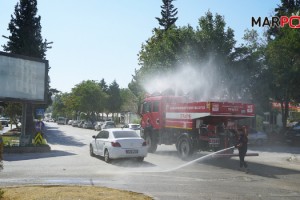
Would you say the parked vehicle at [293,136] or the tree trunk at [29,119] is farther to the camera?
the tree trunk at [29,119]

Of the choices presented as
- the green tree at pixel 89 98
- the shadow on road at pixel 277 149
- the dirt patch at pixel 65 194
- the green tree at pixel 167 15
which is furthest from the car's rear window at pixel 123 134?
the green tree at pixel 89 98

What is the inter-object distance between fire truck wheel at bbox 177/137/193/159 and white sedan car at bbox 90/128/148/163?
2.10m

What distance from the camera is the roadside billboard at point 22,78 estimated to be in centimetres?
2117

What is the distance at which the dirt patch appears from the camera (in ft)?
26.3

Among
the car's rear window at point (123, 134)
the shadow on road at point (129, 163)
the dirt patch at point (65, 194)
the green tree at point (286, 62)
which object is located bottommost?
the shadow on road at point (129, 163)

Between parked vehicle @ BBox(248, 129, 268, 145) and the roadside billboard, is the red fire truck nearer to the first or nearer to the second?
the roadside billboard

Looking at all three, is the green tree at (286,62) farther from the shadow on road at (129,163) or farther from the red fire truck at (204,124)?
the shadow on road at (129,163)

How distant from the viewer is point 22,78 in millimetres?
22078

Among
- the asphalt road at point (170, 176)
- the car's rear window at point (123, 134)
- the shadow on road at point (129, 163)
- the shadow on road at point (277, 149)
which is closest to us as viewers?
the asphalt road at point (170, 176)

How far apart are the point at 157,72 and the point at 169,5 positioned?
82.3 ft

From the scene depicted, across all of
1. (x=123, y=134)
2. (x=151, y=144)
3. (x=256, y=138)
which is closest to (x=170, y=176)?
(x=123, y=134)

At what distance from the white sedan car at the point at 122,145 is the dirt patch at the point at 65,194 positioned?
20.0 ft

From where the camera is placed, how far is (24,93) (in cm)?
2209

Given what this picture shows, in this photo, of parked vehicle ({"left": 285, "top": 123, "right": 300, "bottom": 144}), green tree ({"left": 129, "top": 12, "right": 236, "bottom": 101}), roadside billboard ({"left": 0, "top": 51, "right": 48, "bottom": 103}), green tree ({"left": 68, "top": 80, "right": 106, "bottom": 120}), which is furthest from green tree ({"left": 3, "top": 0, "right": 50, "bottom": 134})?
green tree ({"left": 68, "top": 80, "right": 106, "bottom": 120})
